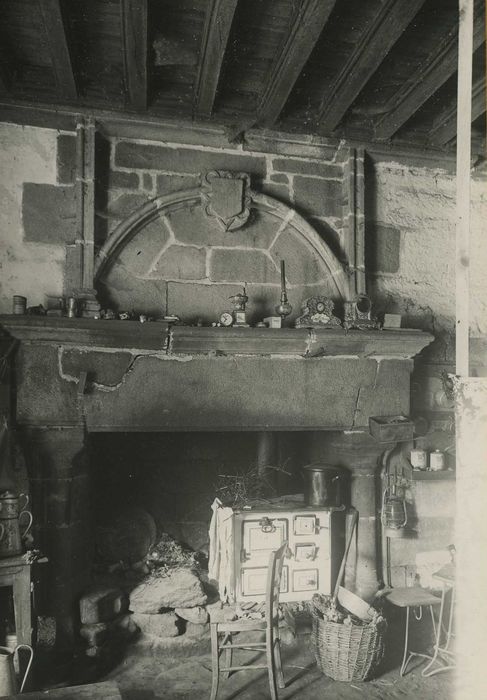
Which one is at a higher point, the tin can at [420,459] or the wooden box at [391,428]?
the wooden box at [391,428]

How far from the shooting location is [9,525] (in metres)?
3.13

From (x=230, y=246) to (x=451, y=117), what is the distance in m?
1.70

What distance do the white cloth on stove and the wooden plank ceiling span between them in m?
2.56

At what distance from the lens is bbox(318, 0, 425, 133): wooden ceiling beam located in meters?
2.63

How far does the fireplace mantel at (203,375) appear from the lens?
3375mm

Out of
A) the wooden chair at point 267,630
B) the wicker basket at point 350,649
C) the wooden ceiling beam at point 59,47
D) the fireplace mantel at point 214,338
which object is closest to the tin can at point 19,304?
the fireplace mantel at point 214,338

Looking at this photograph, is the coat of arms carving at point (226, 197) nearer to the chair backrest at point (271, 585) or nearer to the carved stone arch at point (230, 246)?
the carved stone arch at point (230, 246)

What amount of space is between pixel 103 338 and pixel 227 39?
1.78 meters

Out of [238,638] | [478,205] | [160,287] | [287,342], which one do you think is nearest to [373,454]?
[287,342]

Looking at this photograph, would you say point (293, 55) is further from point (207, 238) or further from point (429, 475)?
point (429, 475)

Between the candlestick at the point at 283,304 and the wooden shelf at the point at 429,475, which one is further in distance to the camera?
the wooden shelf at the point at 429,475

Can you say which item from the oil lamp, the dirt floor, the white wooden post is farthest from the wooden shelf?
the white wooden post

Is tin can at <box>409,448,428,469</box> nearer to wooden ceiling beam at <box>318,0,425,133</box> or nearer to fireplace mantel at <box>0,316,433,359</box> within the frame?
fireplace mantel at <box>0,316,433,359</box>

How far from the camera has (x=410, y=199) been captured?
4246 mm
